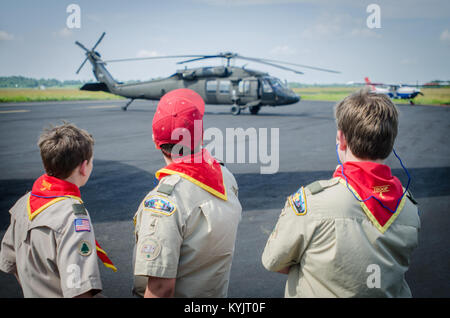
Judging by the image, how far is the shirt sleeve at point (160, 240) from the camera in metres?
1.56

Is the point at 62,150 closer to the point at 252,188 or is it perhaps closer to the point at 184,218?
the point at 184,218

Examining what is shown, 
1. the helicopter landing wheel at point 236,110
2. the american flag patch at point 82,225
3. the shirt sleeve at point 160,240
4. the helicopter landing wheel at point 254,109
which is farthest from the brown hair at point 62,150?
the helicopter landing wheel at point 254,109

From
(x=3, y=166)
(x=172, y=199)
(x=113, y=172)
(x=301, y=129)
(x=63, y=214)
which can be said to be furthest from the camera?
(x=301, y=129)

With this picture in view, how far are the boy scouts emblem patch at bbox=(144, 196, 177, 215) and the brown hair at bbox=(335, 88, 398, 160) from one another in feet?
2.90

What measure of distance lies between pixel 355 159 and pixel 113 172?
6.41 metres

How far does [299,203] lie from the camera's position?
1.58 meters

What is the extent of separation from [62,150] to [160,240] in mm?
839

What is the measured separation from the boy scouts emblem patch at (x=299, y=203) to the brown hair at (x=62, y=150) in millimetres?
1228

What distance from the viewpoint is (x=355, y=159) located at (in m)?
1.65

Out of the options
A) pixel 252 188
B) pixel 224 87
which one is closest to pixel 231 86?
pixel 224 87

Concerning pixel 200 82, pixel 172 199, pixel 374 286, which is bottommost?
pixel 374 286

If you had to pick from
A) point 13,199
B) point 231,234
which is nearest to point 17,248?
point 231,234

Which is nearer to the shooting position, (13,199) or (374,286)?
(374,286)

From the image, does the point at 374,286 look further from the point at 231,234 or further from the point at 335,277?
the point at 231,234
